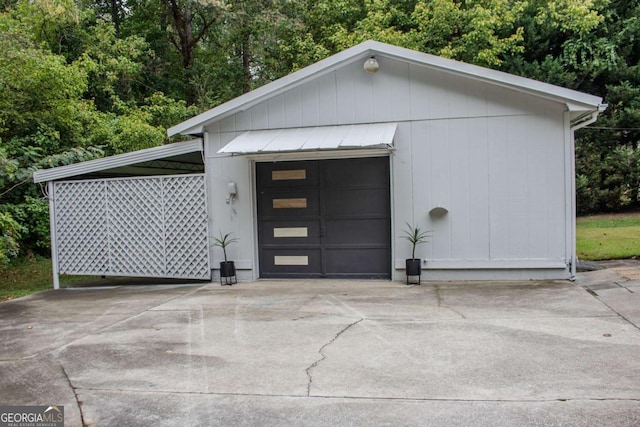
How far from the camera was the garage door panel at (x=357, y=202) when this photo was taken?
785cm

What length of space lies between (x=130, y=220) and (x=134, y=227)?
0.49 feet

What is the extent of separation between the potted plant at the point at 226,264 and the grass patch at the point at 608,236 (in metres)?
6.72

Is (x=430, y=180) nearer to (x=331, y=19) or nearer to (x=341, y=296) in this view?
(x=341, y=296)

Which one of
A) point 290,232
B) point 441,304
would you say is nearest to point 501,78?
point 441,304

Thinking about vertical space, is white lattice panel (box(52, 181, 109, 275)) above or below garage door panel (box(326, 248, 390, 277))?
above

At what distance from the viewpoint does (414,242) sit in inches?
292

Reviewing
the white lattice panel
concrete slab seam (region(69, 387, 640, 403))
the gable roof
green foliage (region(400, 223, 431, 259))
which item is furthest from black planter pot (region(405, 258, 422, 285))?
the white lattice panel

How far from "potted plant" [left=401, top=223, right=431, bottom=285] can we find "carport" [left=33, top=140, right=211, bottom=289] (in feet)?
11.0

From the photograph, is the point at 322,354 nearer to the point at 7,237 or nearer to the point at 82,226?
the point at 82,226

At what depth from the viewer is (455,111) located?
24.2 feet

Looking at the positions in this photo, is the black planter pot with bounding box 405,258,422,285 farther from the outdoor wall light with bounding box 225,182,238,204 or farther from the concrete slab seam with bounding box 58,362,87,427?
the concrete slab seam with bounding box 58,362,87,427

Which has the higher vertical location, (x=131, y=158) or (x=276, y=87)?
(x=276, y=87)

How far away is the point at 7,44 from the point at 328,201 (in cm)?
747

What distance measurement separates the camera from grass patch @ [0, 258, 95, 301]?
30.0 feet
